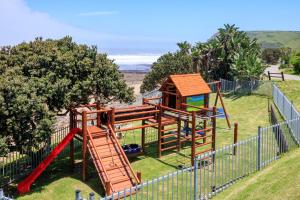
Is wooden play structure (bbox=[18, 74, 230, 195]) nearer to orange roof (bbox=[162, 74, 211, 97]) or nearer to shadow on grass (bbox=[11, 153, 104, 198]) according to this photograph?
orange roof (bbox=[162, 74, 211, 97])

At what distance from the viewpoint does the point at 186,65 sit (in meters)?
44.3

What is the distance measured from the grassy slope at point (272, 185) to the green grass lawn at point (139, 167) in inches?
223

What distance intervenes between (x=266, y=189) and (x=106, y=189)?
21.4 feet

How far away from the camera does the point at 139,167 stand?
1936 cm

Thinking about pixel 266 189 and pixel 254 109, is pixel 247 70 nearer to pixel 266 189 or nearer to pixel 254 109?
pixel 254 109

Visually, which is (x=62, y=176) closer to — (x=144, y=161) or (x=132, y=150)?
(x=132, y=150)

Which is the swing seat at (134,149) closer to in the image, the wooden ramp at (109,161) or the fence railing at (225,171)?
the wooden ramp at (109,161)

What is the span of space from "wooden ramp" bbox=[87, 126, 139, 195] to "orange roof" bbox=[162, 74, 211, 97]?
5.71m

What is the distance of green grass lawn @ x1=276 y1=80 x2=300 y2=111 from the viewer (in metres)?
32.2

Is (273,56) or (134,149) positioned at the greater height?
(273,56)

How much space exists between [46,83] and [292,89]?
2520cm

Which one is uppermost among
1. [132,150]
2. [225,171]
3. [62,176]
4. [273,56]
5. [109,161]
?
[273,56]

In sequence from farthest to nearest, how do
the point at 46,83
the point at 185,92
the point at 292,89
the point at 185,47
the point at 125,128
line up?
the point at 185,47, the point at 292,89, the point at 185,92, the point at 125,128, the point at 46,83

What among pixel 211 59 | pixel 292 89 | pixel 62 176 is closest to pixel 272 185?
pixel 62 176
